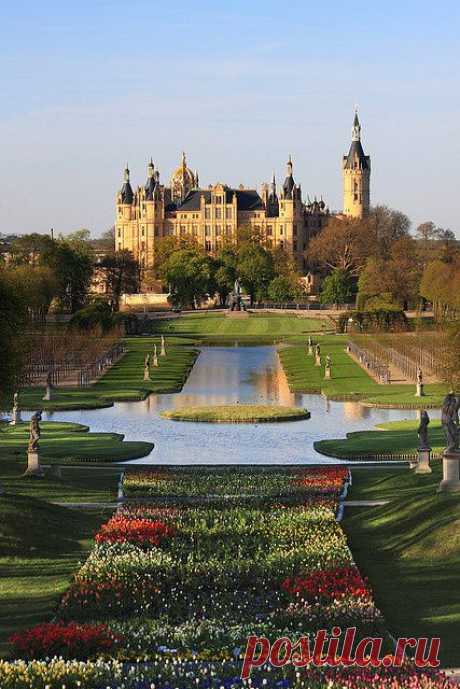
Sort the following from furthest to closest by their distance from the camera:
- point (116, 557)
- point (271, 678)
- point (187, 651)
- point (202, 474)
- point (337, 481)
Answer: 1. point (202, 474)
2. point (337, 481)
3. point (116, 557)
4. point (187, 651)
5. point (271, 678)

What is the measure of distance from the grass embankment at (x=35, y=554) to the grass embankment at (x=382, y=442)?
557 inches

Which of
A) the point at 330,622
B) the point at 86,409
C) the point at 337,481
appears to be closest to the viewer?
the point at 330,622

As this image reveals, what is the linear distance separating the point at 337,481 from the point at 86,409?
26096mm

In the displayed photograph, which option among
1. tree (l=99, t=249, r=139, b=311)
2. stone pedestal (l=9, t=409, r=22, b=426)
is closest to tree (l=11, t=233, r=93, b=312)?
tree (l=99, t=249, r=139, b=311)

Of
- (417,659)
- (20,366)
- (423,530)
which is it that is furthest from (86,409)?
(417,659)

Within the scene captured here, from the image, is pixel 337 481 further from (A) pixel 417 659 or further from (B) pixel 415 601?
(A) pixel 417 659

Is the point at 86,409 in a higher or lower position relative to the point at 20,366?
lower

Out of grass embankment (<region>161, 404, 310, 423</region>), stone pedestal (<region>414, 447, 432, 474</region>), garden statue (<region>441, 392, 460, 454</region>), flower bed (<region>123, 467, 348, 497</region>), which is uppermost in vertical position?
garden statue (<region>441, 392, 460, 454</region>)

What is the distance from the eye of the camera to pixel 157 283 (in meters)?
182

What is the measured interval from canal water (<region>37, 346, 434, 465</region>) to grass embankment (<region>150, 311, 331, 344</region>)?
1331 inches

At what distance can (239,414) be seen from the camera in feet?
181

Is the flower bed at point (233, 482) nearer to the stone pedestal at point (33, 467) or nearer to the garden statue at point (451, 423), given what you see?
the stone pedestal at point (33, 467)

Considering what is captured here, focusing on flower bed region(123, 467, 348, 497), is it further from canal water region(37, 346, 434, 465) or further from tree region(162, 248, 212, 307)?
tree region(162, 248, 212, 307)

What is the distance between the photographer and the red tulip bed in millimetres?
15969
